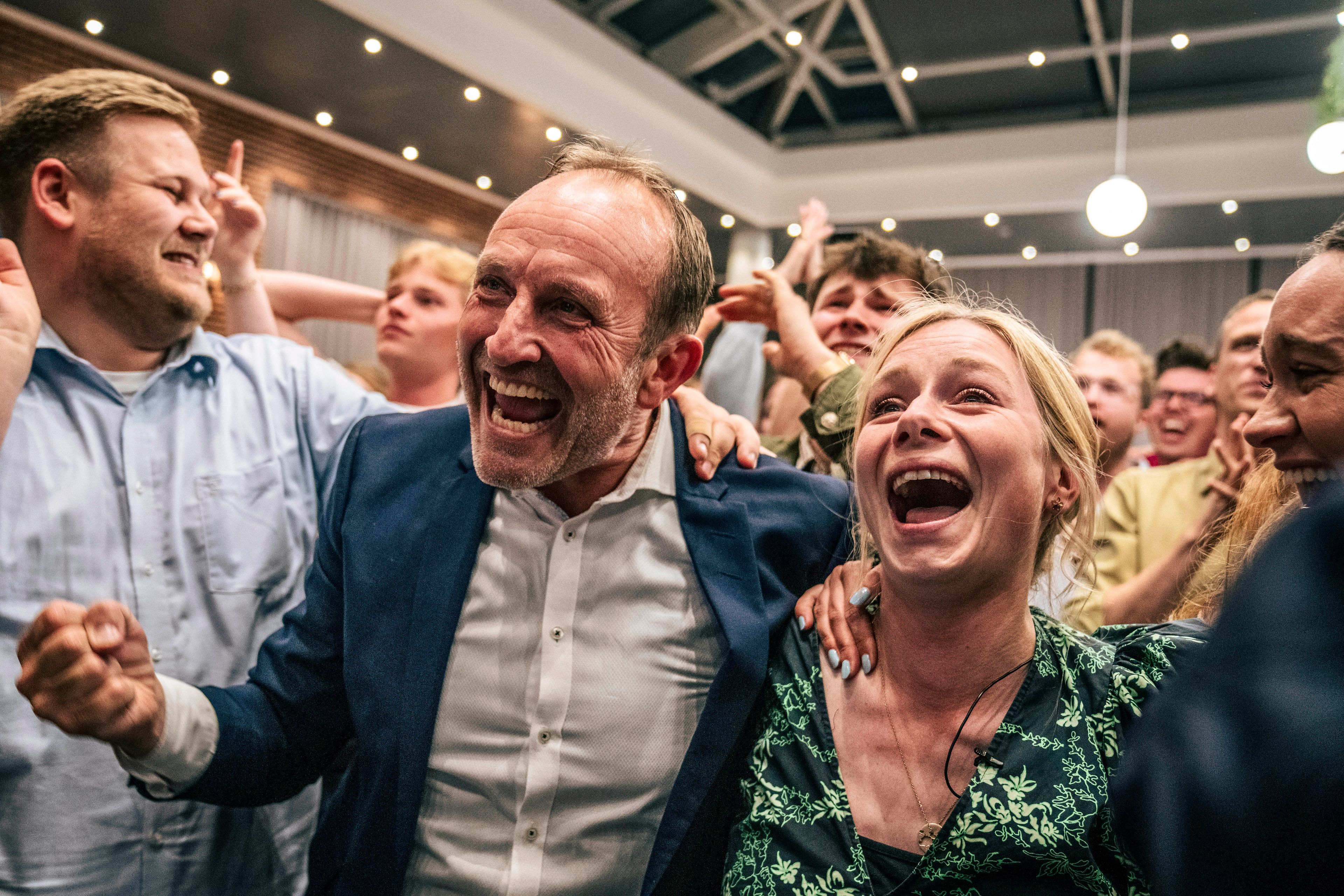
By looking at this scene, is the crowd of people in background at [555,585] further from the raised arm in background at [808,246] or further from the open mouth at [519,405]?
the raised arm in background at [808,246]

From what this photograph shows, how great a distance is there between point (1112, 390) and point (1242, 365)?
63 cm

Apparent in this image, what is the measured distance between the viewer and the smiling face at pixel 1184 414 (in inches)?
144

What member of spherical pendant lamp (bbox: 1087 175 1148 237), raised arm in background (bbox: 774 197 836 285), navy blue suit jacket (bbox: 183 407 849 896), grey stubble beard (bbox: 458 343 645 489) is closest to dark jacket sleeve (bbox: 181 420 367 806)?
navy blue suit jacket (bbox: 183 407 849 896)

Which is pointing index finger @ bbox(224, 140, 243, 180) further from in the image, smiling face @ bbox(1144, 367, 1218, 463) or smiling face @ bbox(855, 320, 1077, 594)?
smiling face @ bbox(1144, 367, 1218, 463)

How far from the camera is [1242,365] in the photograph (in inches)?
99.4

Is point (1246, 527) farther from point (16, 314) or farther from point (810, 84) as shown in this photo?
point (810, 84)

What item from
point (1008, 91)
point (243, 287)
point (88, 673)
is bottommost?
point (88, 673)

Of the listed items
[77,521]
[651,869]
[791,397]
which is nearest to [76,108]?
[77,521]

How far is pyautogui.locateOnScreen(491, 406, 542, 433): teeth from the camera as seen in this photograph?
1.38 metres

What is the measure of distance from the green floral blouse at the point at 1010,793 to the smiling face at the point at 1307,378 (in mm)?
287

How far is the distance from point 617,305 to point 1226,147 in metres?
8.66

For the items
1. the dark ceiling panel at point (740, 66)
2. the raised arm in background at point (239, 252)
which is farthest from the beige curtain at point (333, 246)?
the raised arm in background at point (239, 252)

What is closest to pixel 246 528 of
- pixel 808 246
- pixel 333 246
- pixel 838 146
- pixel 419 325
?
pixel 419 325

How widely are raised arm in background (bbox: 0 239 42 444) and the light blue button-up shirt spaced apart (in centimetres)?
16
